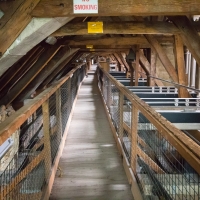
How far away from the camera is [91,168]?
9.25ft

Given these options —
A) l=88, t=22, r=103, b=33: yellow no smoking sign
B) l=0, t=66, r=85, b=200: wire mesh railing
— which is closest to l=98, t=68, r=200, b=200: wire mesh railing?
l=0, t=66, r=85, b=200: wire mesh railing

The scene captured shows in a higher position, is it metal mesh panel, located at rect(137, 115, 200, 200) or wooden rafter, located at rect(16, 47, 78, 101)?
wooden rafter, located at rect(16, 47, 78, 101)

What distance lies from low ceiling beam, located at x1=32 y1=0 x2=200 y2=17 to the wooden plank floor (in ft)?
5.02

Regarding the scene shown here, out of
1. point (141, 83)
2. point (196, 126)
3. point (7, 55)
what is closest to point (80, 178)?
point (7, 55)

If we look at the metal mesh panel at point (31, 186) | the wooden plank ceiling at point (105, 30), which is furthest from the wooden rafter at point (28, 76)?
the metal mesh panel at point (31, 186)

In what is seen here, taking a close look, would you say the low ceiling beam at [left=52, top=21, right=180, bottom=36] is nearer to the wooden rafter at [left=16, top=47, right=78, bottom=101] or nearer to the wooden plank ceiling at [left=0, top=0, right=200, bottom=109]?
the wooden plank ceiling at [left=0, top=0, right=200, bottom=109]

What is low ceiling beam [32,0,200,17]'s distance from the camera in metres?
2.27

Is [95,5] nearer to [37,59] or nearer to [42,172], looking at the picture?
[42,172]

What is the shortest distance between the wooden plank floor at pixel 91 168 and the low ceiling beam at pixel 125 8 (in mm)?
1532

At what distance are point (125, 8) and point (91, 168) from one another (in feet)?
5.33

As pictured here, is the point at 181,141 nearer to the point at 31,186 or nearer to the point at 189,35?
the point at 31,186

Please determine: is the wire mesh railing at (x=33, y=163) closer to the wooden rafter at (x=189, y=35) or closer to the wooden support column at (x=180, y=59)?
the wooden rafter at (x=189, y=35)

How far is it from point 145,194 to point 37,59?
11.4 feet

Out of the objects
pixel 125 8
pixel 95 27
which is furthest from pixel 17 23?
pixel 95 27
